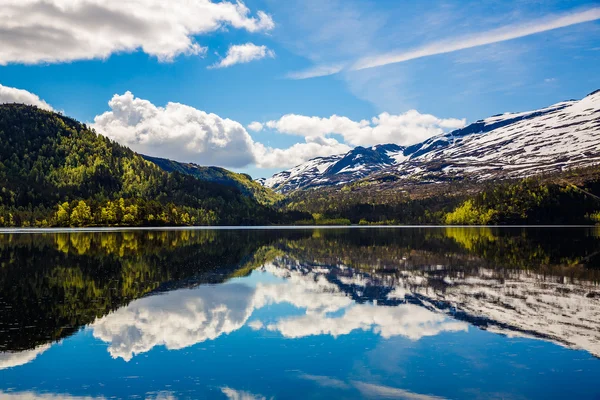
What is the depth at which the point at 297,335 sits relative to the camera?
3122cm

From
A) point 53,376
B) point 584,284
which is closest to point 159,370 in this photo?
point 53,376

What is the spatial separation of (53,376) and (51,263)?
150 feet

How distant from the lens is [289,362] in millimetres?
25375

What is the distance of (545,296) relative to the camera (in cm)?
4266

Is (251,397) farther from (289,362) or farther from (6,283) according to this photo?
(6,283)

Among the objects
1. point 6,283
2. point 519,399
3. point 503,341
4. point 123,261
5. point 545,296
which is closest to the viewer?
point 519,399

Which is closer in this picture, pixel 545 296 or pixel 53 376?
pixel 53 376

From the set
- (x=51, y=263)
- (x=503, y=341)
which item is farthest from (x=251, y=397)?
(x=51, y=263)

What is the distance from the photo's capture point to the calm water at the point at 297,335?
21.8 meters

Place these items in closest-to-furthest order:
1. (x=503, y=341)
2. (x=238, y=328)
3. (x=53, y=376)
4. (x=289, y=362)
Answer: (x=53, y=376) → (x=289, y=362) → (x=503, y=341) → (x=238, y=328)

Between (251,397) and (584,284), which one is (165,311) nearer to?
(251,397)

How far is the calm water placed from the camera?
2181 cm

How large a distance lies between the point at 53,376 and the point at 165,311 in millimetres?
14106

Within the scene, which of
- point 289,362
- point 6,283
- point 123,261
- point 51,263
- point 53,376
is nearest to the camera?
point 53,376
